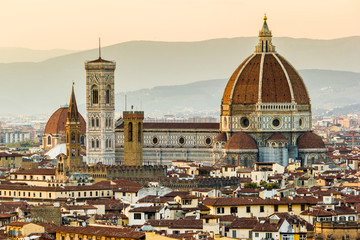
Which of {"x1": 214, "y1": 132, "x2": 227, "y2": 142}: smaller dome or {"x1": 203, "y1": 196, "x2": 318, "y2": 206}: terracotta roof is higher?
{"x1": 214, "y1": 132, "x2": 227, "y2": 142}: smaller dome

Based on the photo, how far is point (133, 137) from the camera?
138 m

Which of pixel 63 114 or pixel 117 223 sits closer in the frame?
pixel 117 223

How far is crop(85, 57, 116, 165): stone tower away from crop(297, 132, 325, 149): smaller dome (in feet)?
59.9

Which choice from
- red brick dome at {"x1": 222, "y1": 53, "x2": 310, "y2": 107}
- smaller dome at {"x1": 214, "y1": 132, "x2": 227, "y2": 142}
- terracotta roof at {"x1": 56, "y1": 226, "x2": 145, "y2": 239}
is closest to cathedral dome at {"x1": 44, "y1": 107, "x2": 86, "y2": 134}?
smaller dome at {"x1": 214, "y1": 132, "x2": 227, "y2": 142}

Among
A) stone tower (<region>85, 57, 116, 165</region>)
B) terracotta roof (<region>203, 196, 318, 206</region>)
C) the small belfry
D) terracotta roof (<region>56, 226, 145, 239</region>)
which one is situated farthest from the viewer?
stone tower (<region>85, 57, 116, 165</region>)

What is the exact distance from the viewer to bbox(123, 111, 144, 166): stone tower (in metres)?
138

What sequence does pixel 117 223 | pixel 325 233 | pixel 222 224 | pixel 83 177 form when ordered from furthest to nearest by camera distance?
pixel 83 177, pixel 117 223, pixel 222 224, pixel 325 233

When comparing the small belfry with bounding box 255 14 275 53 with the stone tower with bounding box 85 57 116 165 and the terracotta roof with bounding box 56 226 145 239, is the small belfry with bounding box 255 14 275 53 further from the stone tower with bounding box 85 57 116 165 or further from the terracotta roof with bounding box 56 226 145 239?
the terracotta roof with bounding box 56 226 145 239

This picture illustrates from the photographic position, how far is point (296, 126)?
13775cm

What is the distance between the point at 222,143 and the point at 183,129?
301 inches

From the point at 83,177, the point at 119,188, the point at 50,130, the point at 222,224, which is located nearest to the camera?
the point at 222,224

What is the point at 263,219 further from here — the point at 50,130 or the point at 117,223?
the point at 50,130

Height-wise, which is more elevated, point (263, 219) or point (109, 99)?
point (109, 99)

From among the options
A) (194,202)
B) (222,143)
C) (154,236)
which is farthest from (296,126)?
(154,236)
